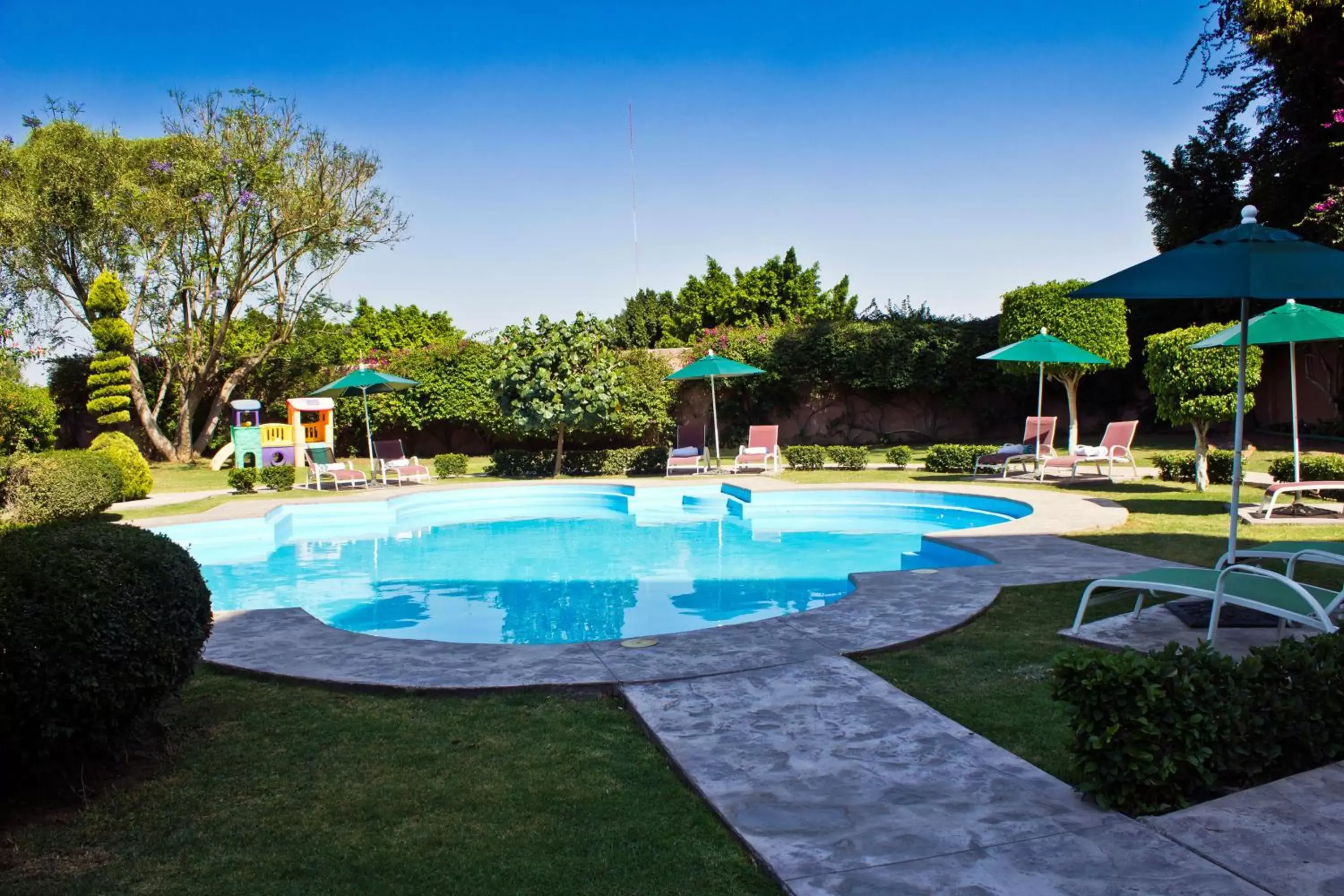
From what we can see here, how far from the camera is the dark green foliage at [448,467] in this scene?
17.2m

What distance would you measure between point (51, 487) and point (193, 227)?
12.1 metres

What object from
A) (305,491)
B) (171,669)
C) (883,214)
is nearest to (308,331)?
(305,491)

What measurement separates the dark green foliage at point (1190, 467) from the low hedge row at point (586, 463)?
27.2ft

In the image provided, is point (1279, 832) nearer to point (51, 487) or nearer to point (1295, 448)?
point (1295, 448)

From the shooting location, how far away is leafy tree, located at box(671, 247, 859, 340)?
36031mm

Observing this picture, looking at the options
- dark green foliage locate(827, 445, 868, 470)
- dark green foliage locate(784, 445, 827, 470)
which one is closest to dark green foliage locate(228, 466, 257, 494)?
dark green foliage locate(784, 445, 827, 470)

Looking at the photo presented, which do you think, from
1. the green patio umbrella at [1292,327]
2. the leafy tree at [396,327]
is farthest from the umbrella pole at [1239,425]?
the leafy tree at [396,327]

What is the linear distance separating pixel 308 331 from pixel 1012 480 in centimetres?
1840

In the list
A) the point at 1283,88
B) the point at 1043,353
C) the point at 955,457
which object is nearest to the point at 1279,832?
the point at 1043,353

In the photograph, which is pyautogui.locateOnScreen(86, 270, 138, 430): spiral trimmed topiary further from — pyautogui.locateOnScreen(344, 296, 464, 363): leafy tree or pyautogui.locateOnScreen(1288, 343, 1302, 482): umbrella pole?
pyautogui.locateOnScreen(1288, 343, 1302, 482): umbrella pole

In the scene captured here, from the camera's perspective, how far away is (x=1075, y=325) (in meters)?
16.9

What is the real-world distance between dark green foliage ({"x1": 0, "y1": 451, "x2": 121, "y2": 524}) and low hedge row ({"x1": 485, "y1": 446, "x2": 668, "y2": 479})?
6.73 m

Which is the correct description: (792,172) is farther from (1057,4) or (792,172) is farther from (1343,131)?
(1343,131)

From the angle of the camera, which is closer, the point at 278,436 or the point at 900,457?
the point at 900,457
